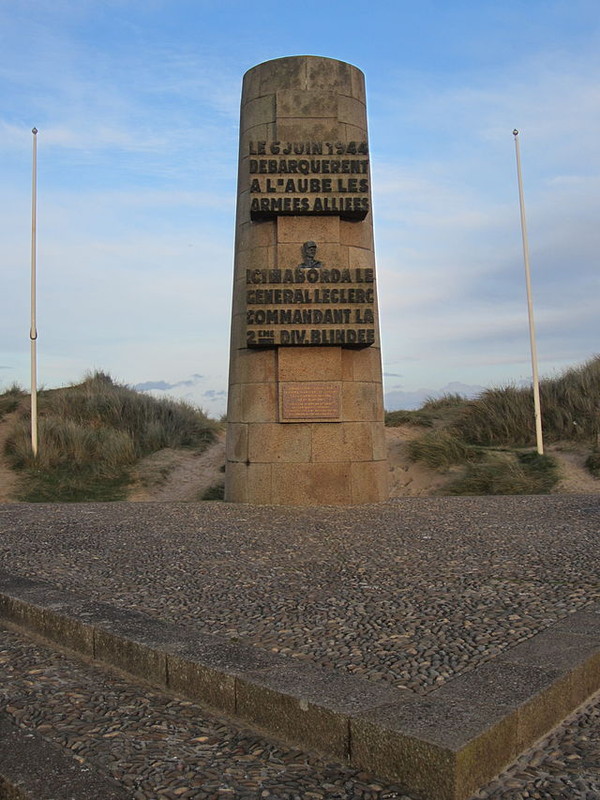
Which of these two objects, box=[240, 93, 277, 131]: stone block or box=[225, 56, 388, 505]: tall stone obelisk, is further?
box=[240, 93, 277, 131]: stone block

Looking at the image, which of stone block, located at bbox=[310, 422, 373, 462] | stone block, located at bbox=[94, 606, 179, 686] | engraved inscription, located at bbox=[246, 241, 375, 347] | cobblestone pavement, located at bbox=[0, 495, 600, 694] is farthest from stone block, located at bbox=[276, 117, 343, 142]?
stone block, located at bbox=[94, 606, 179, 686]

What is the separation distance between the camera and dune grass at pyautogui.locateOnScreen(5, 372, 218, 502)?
15789 mm

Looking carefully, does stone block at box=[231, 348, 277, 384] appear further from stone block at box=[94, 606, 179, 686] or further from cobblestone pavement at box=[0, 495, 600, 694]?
stone block at box=[94, 606, 179, 686]

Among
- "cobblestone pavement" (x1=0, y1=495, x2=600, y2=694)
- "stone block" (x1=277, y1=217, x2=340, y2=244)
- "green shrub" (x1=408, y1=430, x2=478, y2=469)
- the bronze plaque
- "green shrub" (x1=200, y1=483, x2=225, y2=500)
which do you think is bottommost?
"cobblestone pavement" (x1=0, y1=495, x2=600, y2=694)

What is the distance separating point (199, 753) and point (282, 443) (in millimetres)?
7689

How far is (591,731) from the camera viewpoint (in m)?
3.07

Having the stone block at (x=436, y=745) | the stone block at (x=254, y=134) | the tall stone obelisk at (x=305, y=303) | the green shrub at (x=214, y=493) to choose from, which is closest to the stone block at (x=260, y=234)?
the tall stone obelisk at (x=305, y=303)

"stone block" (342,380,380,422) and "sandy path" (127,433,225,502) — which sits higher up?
"stone block" (342,380,380,422)

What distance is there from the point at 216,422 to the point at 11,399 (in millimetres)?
5859

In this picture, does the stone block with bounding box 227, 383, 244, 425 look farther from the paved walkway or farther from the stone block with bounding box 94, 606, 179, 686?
the stone block with bounding box 94, 606, 179, 686

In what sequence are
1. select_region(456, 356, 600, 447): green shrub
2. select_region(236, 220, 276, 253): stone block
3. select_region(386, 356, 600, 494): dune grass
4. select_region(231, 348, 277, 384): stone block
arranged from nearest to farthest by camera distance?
select_region(231, 348, 277, 384): stone block < select_region(236, 220, 276, 253): stone block < select_region(386, 356, 600, 494): dune grass < select_region(456, 356, 600, 447): green shrub

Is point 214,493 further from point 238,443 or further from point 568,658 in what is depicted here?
point 568,658

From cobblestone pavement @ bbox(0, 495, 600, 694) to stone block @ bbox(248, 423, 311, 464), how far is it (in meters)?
0.95

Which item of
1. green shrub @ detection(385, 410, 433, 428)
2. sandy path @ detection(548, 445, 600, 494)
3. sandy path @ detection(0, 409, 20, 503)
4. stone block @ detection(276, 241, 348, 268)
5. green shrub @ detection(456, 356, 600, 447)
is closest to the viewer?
stone block @ detection(276, 241, 348, 268)
